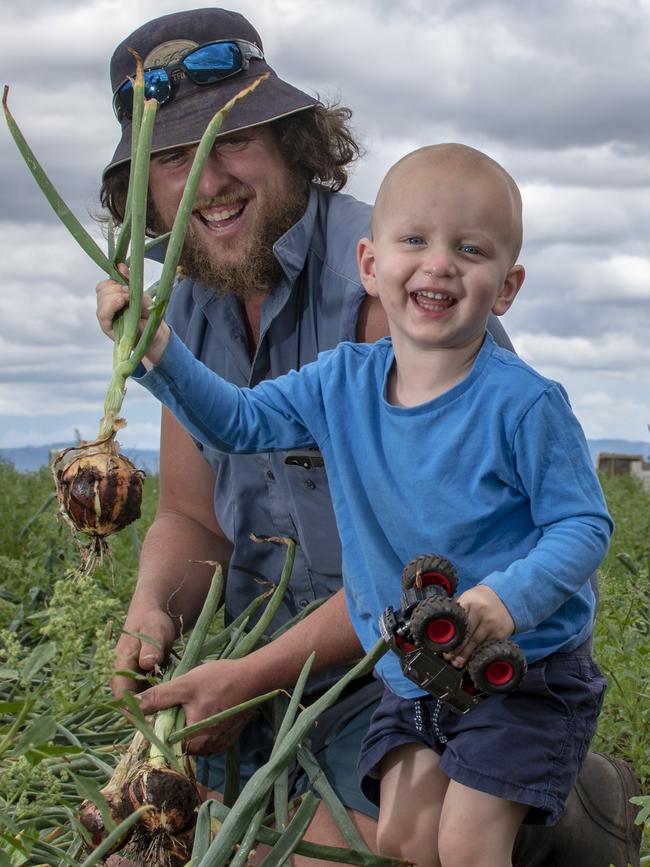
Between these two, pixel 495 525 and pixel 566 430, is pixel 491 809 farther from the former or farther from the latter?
pixel 566 430

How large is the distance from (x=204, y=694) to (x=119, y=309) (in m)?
0.84

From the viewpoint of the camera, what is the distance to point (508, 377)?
6.84ft

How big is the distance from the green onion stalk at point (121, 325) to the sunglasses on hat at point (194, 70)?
101 centimetres

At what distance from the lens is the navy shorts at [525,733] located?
80.9 inches

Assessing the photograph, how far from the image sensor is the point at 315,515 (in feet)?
9.51

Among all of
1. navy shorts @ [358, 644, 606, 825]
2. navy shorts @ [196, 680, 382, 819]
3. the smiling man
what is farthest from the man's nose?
navy shorts @ [358, 644, 606, 825]

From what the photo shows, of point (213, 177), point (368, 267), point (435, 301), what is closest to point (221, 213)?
point (213, 177)

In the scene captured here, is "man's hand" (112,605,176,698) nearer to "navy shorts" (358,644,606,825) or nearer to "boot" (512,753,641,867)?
"navy shorts" (358,644,606,825)

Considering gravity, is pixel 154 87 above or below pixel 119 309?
above

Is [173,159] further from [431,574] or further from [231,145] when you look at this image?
[431,574]

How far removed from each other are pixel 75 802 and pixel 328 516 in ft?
2.69

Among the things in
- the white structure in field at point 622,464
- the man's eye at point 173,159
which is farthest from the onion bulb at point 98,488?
the white structure in field at point 622,464

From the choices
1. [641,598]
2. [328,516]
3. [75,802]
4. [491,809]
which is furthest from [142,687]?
[641,598]

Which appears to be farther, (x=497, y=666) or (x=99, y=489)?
(x=99, y=489)
